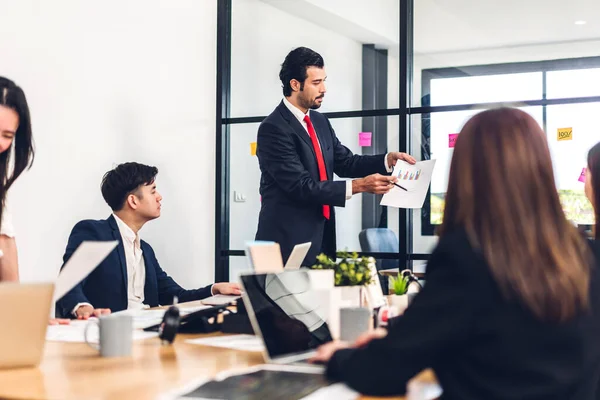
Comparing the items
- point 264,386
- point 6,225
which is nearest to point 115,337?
point 264,386

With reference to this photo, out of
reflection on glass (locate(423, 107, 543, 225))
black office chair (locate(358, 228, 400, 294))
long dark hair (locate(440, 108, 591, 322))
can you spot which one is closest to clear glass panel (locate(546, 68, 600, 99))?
reflection on glass (locate(423, 107, 543, 225))

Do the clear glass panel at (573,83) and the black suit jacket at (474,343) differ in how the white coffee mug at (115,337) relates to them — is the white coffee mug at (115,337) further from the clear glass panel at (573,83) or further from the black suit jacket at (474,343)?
the clear glass panel at (573,83)

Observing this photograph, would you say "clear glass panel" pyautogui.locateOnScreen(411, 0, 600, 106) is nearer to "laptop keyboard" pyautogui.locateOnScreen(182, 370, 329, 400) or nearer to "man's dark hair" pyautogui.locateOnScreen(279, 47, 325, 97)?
"man's dark hair" pyautogui.locateOnScreen(279, 47, 325, 97)

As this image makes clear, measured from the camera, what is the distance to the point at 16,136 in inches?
89.2

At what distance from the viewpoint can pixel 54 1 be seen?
3.89 meters

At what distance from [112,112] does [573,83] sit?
263cm

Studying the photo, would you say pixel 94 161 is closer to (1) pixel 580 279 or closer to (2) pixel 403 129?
(2) pixel 403 129

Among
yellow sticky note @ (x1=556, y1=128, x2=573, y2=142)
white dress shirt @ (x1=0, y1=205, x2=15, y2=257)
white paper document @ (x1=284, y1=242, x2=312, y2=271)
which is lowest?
white paper document @ (x1=284, y1=242, x2=312, y2=271)

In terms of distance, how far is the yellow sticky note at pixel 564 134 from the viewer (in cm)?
429

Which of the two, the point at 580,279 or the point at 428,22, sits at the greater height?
the point at 428,22

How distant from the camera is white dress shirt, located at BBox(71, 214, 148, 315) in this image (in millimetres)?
3168

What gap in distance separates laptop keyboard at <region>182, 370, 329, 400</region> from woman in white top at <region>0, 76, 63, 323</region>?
3.45 ft

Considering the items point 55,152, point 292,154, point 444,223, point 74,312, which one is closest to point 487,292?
point 444,223

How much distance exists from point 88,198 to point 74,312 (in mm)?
1622
